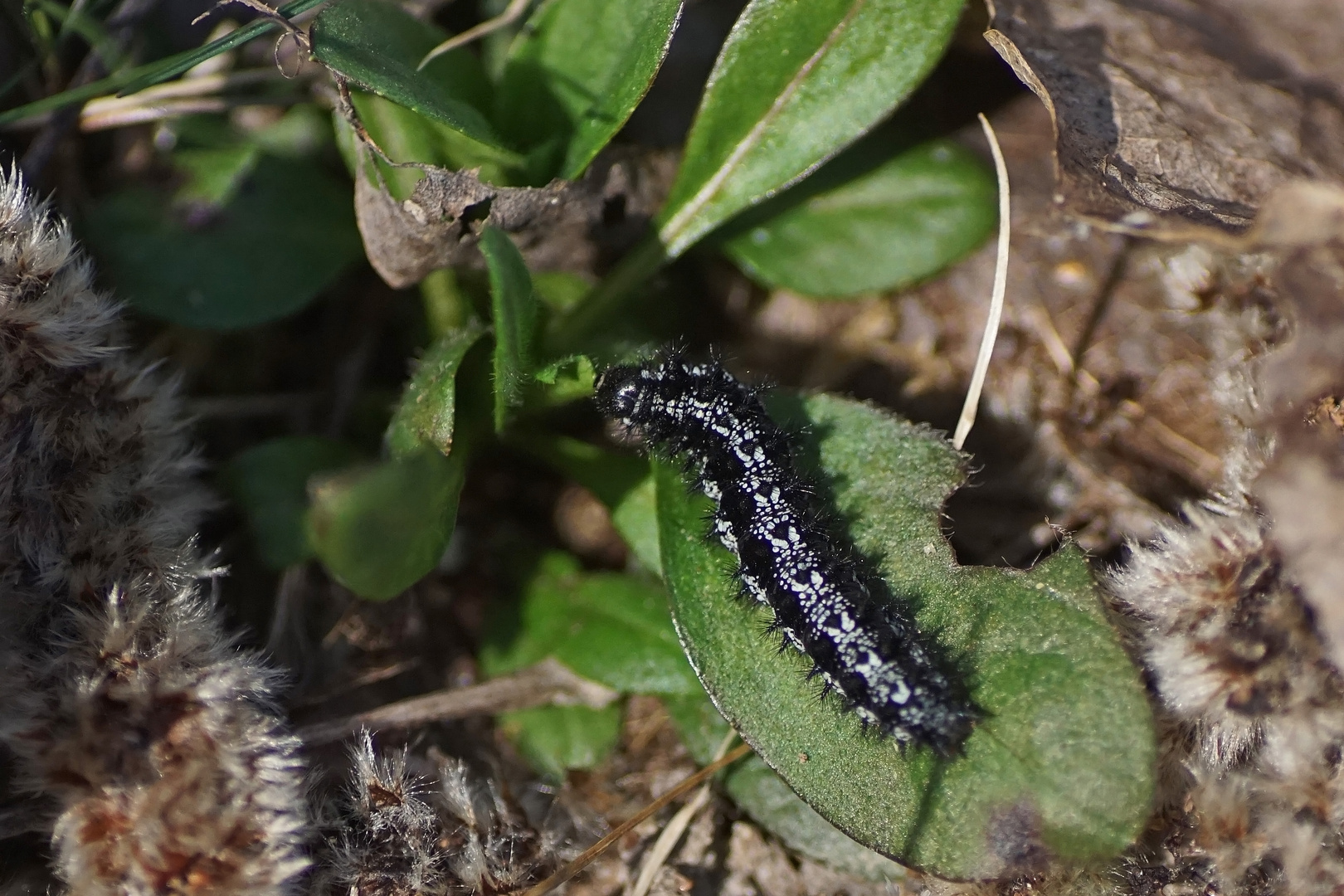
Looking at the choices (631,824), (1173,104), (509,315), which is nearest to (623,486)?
(509,315)

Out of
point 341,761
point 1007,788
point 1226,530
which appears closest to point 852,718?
point 1007,788

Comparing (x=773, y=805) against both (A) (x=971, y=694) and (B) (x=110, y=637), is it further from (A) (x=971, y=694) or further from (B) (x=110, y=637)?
(B) (x=110, y=637)

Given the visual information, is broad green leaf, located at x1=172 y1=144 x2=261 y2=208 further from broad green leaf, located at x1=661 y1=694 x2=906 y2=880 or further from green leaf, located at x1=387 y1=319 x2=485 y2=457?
broad green leaf, located at x1=661 y1=694 x2=906 y2=880

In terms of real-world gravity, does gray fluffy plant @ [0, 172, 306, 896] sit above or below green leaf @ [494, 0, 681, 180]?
below

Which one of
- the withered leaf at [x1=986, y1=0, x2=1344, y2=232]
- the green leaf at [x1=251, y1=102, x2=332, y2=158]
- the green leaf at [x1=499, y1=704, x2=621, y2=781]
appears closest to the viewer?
the withered leaf at [x1=986, y1=0, x2=1344, y2=232]

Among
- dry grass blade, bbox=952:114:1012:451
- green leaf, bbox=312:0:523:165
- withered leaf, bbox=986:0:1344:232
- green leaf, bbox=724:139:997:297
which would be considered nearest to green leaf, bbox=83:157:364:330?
green leaf, bbox=312:0:523:165

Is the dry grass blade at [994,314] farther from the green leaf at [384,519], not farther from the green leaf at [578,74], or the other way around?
the green leaf at [384,519]

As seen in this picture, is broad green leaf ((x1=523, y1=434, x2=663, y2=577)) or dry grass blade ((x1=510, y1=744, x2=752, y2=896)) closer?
dry grass blade ((x1=510, y1=744, x2=752, y2=896))

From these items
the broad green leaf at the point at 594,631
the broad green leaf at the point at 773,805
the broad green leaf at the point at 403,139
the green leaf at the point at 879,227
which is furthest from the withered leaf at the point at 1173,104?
the broad green leaf at the point at 773,805
